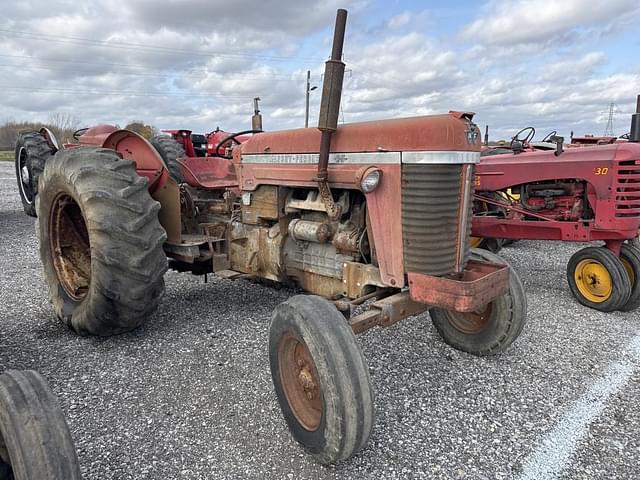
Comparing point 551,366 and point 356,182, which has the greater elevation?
point 356,182

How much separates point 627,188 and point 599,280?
94 centimetres

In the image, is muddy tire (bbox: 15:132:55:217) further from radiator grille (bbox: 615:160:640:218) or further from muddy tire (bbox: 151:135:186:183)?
radiator grille (bbox: 615:160:640:218)

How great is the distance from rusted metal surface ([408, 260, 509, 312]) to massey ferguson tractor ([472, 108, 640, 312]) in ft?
8.65

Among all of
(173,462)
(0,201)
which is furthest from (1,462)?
(0,201)

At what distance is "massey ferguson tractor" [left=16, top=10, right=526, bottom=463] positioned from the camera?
2.46m

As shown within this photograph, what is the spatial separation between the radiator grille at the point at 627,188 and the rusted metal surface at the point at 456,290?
2787 mm

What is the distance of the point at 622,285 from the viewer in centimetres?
467

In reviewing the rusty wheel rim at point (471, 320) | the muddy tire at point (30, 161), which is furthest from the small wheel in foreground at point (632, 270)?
the muddy tire at point (30, 161)

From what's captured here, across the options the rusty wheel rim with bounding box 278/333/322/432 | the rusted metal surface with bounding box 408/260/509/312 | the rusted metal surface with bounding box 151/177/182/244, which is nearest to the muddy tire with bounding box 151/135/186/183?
the rusted metal surface with bounding box 151/177/182/244

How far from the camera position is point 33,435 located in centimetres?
171

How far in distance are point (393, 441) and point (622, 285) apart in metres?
3.28

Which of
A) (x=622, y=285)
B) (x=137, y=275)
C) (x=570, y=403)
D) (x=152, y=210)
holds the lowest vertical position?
(x=570, y=403)

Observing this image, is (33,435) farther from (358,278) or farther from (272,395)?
(358,278)

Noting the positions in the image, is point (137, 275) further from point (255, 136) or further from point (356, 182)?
point (356, 182)
